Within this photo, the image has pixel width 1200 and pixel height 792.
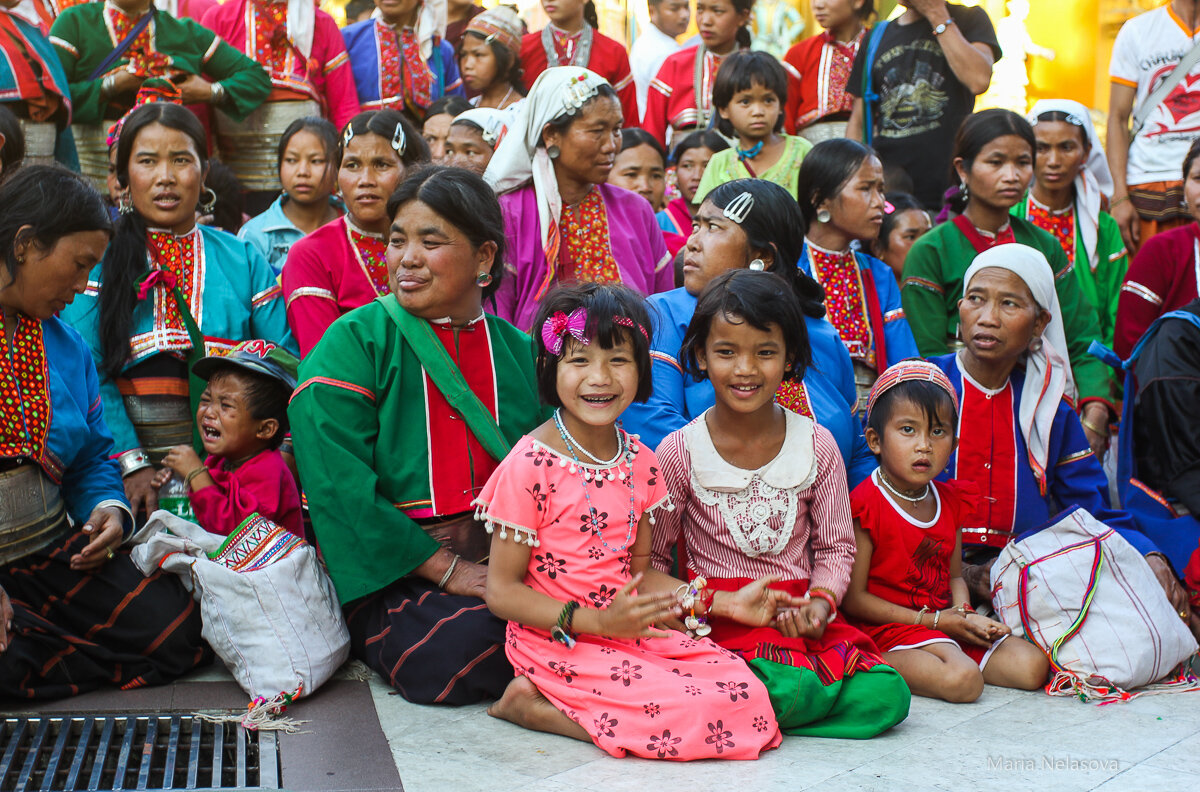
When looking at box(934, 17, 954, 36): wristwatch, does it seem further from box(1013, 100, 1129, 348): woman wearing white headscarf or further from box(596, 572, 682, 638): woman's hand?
box(596, 572, 682, 638): woman's hand

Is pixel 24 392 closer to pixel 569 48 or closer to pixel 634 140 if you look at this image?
pixel 634 140

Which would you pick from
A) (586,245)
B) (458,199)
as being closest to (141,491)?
(458,199)

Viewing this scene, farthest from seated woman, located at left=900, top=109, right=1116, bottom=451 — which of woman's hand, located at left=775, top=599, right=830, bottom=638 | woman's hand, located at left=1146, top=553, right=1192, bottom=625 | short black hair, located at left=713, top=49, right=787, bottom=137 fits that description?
woman's hand, located at left=775, top=599, right=830, bottom=638

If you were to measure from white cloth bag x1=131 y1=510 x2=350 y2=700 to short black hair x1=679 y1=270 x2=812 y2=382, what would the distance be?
4.19ft

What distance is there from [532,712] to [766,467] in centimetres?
93

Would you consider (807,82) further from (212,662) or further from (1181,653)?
(212,662)

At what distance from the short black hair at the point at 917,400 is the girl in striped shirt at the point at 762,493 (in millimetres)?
299

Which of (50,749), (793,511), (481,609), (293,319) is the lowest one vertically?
(50,749)

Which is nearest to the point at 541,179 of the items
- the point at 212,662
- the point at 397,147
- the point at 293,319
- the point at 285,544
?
the point at 397,147

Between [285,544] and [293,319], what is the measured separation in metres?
1.08

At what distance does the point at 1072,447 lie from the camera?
4125 millimetres

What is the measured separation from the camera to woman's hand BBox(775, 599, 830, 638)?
315 centimetres

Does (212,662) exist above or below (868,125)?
below

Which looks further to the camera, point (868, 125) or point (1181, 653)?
point (868, 125)
